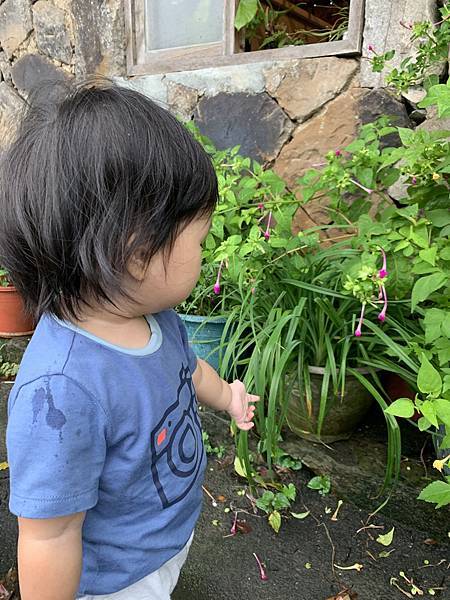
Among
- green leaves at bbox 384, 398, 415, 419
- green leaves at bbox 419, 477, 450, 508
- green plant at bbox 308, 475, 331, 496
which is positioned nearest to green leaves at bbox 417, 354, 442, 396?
green leaves at bbox 384, 398, 415, 419

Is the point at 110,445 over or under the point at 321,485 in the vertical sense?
over

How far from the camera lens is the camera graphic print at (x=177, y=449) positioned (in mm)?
→ 843

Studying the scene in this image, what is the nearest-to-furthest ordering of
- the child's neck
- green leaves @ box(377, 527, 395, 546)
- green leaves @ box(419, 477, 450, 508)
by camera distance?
the child's neck < green leaves @ box(419, 477, 450, 508) < green leaves @ box(377, 527, 395, 546)

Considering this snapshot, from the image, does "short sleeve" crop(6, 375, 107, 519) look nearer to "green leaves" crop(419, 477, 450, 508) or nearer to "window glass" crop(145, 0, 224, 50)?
"green leaves" crop(419, 477, 450, 508)

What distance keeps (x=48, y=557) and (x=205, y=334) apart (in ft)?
5.12

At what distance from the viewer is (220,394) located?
117 cm

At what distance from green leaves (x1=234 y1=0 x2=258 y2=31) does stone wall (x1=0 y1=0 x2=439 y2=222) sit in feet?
0.65

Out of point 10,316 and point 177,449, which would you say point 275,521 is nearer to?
point 177,449

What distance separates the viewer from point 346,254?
1.82 meters

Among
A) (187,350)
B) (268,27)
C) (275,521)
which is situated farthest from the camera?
(268,27)

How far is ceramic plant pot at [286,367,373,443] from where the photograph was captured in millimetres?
1813

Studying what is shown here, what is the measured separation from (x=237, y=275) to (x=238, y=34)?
4.72ft

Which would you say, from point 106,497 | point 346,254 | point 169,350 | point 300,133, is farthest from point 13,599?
point 300,133

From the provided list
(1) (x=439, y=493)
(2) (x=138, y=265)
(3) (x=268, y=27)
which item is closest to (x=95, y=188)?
(2) (x=138, y=265)
